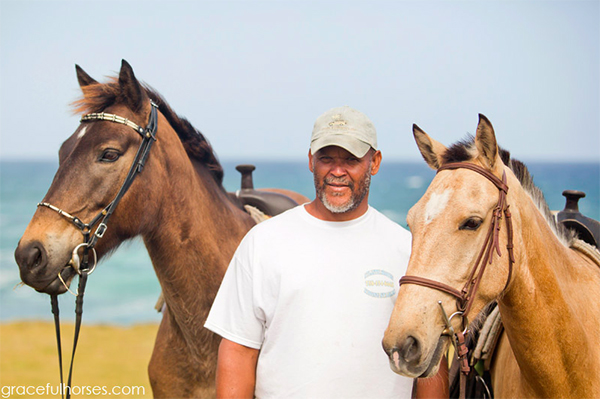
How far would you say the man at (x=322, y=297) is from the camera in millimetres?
1935

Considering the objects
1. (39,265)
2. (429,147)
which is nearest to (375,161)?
(429,147)

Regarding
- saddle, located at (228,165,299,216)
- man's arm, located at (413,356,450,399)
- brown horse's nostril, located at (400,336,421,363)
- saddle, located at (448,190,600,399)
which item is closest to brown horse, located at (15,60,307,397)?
saddle, located at (228,165,299,216)

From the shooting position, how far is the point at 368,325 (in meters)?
1.95

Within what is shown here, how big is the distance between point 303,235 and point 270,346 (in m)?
0.44

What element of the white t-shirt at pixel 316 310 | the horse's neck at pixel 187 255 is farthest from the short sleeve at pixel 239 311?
the horse's neck at pixel 187 255

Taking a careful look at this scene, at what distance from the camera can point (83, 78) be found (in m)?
3.07

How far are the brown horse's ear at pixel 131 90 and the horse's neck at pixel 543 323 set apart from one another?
198 centimetres

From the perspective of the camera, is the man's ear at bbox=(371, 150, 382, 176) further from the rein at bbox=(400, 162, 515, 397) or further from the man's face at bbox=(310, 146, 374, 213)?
the rein at bbox=(400, 162, 515, 397)

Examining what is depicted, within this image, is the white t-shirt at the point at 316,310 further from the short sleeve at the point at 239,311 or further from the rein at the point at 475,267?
the rein at the point at 475,267

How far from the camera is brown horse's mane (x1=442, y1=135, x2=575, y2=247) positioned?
78.8 inches

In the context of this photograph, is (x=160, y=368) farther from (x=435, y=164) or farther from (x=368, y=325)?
(x=435, y=164)

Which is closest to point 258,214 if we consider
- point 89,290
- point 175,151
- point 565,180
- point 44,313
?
point 175,151

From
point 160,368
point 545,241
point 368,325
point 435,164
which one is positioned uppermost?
point 435,164

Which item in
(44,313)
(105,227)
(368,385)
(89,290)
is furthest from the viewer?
(89,290)
